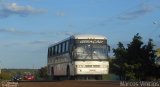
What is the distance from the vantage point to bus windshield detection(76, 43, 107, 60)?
44031 millimetres

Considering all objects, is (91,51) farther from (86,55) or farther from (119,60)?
(119,60)

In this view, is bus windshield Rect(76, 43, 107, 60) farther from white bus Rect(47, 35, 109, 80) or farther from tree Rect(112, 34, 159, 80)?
tree Rect(112, 34, 159, 80)

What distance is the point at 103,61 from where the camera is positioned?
44.6 metres

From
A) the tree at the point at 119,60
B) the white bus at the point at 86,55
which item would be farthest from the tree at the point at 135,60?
the white bus at the point at 86,55

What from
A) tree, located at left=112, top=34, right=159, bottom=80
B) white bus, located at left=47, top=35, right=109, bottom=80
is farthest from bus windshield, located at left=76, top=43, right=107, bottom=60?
tree, located at left=112, top=34, right=159, bottom=80

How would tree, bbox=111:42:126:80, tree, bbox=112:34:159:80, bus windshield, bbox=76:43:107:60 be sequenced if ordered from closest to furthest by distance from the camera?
bus windshield, bbox=76:43:107:60, tree, bbox=112:34:159:80, tree, bbox=111:42:126:80

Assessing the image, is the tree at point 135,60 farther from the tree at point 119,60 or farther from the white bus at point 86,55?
the white bus at point 86,55

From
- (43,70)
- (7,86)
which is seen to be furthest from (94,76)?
(43,70)

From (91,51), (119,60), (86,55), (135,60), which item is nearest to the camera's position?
(91,51)

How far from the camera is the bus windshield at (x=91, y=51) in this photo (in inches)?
1734

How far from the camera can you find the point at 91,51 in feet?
144

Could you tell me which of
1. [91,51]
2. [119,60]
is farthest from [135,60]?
[91,51]

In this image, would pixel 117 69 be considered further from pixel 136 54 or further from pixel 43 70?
pixel 43 70

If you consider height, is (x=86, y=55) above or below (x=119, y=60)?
above
